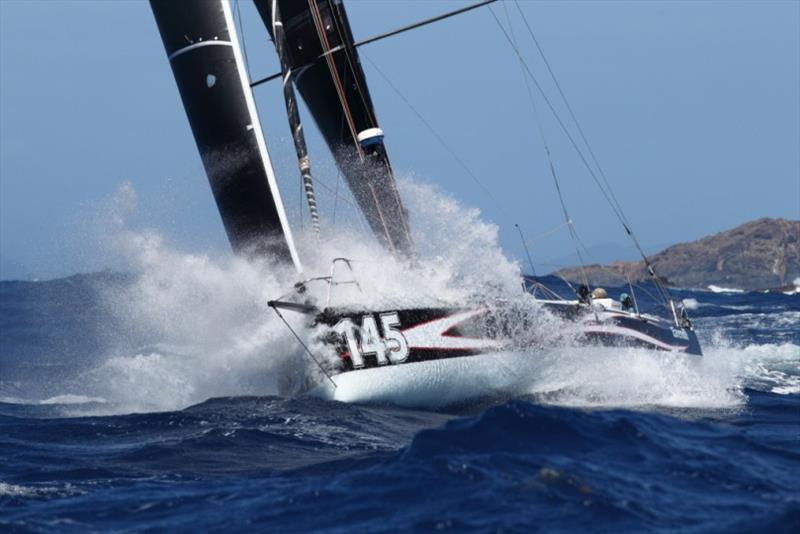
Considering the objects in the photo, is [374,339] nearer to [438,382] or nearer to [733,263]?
[438,382]

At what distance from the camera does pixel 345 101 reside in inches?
520

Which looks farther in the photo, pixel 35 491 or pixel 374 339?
pixel 374 339

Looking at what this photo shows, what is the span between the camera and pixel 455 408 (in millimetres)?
10695

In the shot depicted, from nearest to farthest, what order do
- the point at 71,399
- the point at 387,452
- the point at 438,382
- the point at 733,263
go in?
the point at 387,452 < the point at 438,382 < the point at 71,399 < the point at 733,263

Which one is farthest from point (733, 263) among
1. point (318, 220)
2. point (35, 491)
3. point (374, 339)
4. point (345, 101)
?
point (35, 491)

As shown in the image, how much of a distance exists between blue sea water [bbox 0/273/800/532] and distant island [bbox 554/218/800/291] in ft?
133

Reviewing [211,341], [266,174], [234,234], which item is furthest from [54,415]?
[266,174]

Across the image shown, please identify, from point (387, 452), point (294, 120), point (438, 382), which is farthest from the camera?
point (294, 120)

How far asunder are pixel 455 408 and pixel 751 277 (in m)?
46.5

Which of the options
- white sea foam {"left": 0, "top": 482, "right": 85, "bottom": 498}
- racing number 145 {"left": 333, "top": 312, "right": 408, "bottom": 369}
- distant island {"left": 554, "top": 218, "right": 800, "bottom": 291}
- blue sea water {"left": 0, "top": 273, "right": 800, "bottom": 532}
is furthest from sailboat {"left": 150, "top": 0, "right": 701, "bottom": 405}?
distant island {"left": 554, "top": 218, "right": 800, "bottom": 291}

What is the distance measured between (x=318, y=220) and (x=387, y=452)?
4.55 meters

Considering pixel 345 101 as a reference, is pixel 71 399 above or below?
below

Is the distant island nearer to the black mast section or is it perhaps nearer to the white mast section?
the black mast section

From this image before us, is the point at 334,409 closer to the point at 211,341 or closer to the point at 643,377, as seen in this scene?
the point at 211,341
